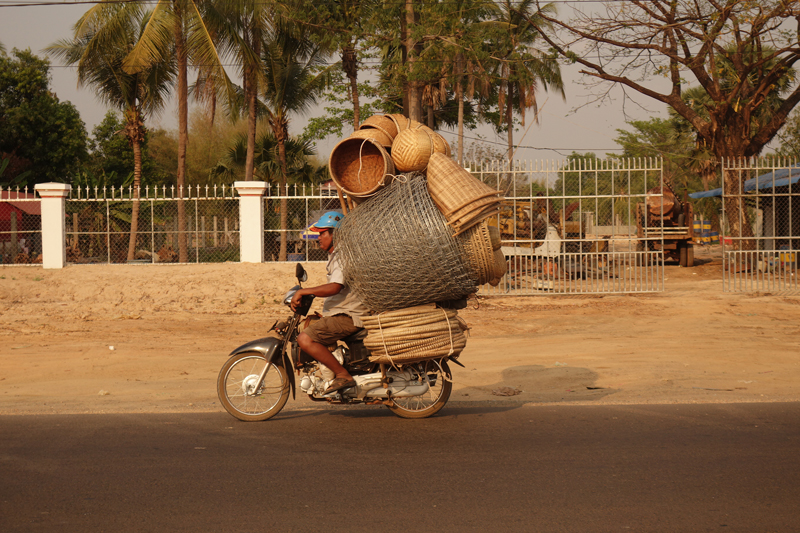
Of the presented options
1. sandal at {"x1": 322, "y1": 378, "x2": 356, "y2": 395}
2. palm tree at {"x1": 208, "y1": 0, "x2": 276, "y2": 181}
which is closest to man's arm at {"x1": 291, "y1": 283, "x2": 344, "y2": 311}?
sandal at {"x1": 322, "y1": 378, "x2": 356, "y2": 395}

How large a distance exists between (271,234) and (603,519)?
14533mm

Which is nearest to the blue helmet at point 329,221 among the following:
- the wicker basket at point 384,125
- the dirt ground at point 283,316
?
the wicker basket at point 384,125

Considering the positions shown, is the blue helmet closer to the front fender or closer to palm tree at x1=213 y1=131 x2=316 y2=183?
the front fender

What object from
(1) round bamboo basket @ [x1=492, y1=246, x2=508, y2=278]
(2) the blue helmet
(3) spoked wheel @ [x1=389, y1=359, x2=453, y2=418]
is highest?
(2) the blue helmet

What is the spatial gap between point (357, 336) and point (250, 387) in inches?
39.0

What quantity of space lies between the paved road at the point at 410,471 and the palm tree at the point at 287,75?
1610 cm

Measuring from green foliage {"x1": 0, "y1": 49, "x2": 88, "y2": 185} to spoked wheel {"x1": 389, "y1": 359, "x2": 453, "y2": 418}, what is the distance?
2902 cm

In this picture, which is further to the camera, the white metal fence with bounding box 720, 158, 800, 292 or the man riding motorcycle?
the white metal fence with bounding box 720, 158, 800, 292

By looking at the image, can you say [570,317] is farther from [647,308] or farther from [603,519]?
[603,519]

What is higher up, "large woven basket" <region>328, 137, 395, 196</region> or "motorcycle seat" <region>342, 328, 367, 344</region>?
"large woven basket" <region>328, 137, 395, 196</region>

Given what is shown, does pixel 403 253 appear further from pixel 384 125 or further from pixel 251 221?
pixel 251 221

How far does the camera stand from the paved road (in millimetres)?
3775

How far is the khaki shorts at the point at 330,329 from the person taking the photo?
566 cm

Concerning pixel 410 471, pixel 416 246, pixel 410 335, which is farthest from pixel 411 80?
pixel 410 471
